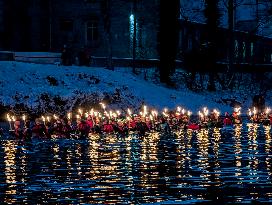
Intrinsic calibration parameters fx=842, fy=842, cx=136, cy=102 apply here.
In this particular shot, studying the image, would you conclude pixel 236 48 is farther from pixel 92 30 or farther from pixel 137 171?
pixel 137 171

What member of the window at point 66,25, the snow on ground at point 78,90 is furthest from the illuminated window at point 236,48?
the snow on ground at point 78,90

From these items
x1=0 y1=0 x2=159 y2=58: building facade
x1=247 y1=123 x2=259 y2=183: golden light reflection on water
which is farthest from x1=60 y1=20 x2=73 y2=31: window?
x1=247 y1=123 x2=259 y2=183: golden light reflection on water

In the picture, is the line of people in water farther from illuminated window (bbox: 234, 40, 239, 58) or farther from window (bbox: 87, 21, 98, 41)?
illuminated window (bbox: 234, 40, 239, 58)

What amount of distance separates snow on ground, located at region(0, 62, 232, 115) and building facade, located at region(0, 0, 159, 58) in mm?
11869

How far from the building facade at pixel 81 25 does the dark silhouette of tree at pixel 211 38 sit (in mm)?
7201

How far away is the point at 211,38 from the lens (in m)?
69.1

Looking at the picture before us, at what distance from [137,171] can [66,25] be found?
179ft

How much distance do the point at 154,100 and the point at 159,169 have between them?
35510 millimetres

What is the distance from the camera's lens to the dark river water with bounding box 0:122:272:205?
17.3 meters

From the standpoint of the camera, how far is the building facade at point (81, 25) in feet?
241

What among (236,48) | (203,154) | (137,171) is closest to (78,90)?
(203,154)

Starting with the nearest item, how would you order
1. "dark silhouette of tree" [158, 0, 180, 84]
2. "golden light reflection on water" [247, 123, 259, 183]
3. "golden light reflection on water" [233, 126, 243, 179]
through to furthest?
1. "golden light reflection on water" [247, 123, 259, 183]
2. "golden light reflection on water" [233, 126, 243, 179]
3. "dark silhouette of tree" [158, 0, 180, 84]

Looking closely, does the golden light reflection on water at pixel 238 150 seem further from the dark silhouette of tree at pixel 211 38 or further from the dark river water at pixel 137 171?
the dark silhouette of tree at pixel 211 38

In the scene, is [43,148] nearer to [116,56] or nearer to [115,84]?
[115,84]
